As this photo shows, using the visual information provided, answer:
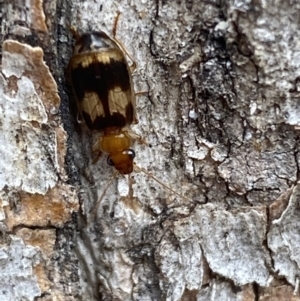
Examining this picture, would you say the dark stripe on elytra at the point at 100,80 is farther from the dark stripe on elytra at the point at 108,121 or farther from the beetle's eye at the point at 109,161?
the beetle's eye at the point at 109,161

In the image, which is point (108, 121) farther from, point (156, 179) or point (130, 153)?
point (156, 179)

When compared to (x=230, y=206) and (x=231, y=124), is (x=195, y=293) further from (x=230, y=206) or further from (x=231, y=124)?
(x=231, y=124)

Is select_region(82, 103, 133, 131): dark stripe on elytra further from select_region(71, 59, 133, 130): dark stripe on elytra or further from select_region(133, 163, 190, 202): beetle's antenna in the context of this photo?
select_region(133, 163, 190, 202): beetle's antenna

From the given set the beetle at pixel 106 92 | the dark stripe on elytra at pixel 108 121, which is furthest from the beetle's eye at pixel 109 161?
the dark stripe on elytra at pixel 108 121

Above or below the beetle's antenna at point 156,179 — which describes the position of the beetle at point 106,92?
above

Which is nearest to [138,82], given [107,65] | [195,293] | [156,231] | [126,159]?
[107,65]

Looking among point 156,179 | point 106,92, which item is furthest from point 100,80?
point 156,179
